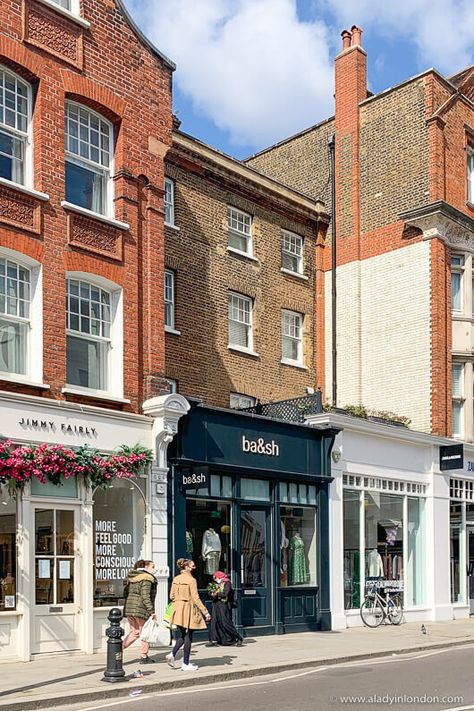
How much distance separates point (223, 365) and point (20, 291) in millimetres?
8662

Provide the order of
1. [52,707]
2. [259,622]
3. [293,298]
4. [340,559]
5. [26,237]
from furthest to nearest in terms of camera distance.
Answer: [293,298], [340,559], [259,622], [26,237], [52,707]

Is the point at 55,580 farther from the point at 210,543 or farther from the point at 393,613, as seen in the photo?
the point at 393,613

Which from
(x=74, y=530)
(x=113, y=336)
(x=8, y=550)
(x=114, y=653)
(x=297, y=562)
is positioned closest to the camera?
(x=114, y=653)

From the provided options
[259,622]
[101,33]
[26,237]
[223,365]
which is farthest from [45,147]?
[259,622]

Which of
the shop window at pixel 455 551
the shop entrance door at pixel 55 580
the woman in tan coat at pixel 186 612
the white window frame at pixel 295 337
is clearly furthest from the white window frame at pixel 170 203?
the woman in tan coat at pixel 186 612

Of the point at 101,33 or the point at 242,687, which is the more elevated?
the point at 101,33

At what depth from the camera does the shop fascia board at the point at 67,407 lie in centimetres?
1617

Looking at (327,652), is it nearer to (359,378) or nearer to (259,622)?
(259,622)

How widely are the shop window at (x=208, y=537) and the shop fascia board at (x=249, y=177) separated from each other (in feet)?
30.7

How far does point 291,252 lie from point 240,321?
3333mm

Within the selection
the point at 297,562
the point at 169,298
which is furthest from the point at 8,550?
the point at 169,298

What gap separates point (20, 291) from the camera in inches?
679

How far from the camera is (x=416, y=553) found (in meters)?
26.0

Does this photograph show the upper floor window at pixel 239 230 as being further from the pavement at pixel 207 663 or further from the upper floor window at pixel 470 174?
the pavement at pixel 207 663
